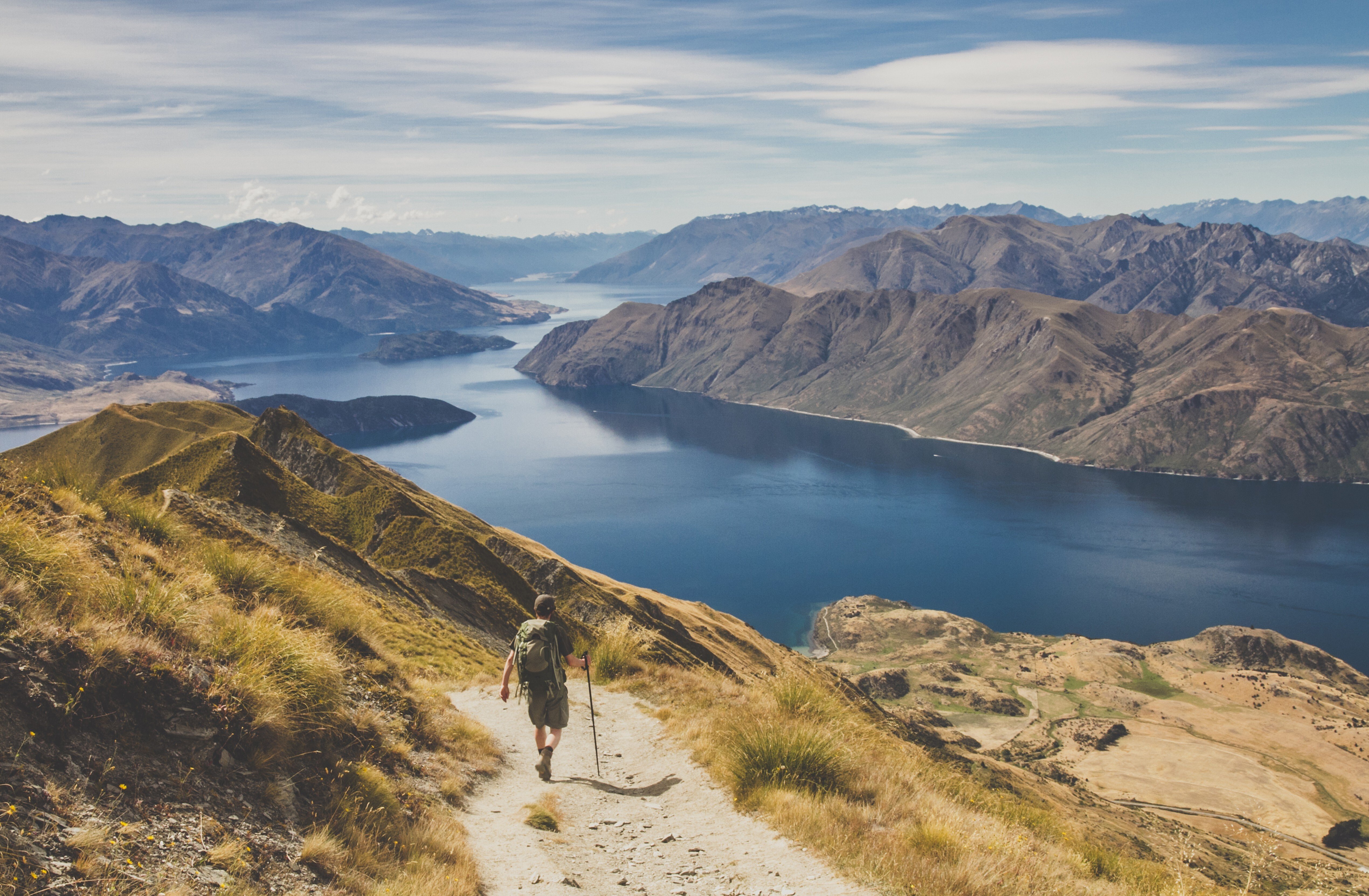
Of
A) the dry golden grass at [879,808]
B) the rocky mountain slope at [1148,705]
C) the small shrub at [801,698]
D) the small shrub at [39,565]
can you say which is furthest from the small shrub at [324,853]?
the rocky mountain slope at [1148,705]

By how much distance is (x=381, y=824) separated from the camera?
1037 cm

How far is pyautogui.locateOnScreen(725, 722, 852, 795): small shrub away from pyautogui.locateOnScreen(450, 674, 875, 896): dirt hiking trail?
1.76 feet

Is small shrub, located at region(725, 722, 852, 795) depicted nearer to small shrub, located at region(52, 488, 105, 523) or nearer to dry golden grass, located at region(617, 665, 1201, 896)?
dry golden grass, located at region(617, 665, 1201, 896)

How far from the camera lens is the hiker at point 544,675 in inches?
552

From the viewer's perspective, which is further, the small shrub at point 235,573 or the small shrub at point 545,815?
the small shrub at point 235,573

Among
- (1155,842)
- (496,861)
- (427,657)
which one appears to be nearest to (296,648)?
(496,861)

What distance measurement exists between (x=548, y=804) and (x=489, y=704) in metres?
6.51

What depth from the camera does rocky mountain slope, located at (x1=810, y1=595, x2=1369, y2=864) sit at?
4126 inches

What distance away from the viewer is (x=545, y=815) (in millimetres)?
12383

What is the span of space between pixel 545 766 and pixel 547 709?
1053 mm

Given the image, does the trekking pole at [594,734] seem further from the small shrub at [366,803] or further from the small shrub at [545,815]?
the small shrub at [366,803]

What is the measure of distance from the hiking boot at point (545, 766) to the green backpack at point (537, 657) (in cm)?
111

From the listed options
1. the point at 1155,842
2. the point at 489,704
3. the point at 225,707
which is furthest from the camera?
the point at 1155,842

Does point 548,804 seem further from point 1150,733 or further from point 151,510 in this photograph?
point 1150,733
